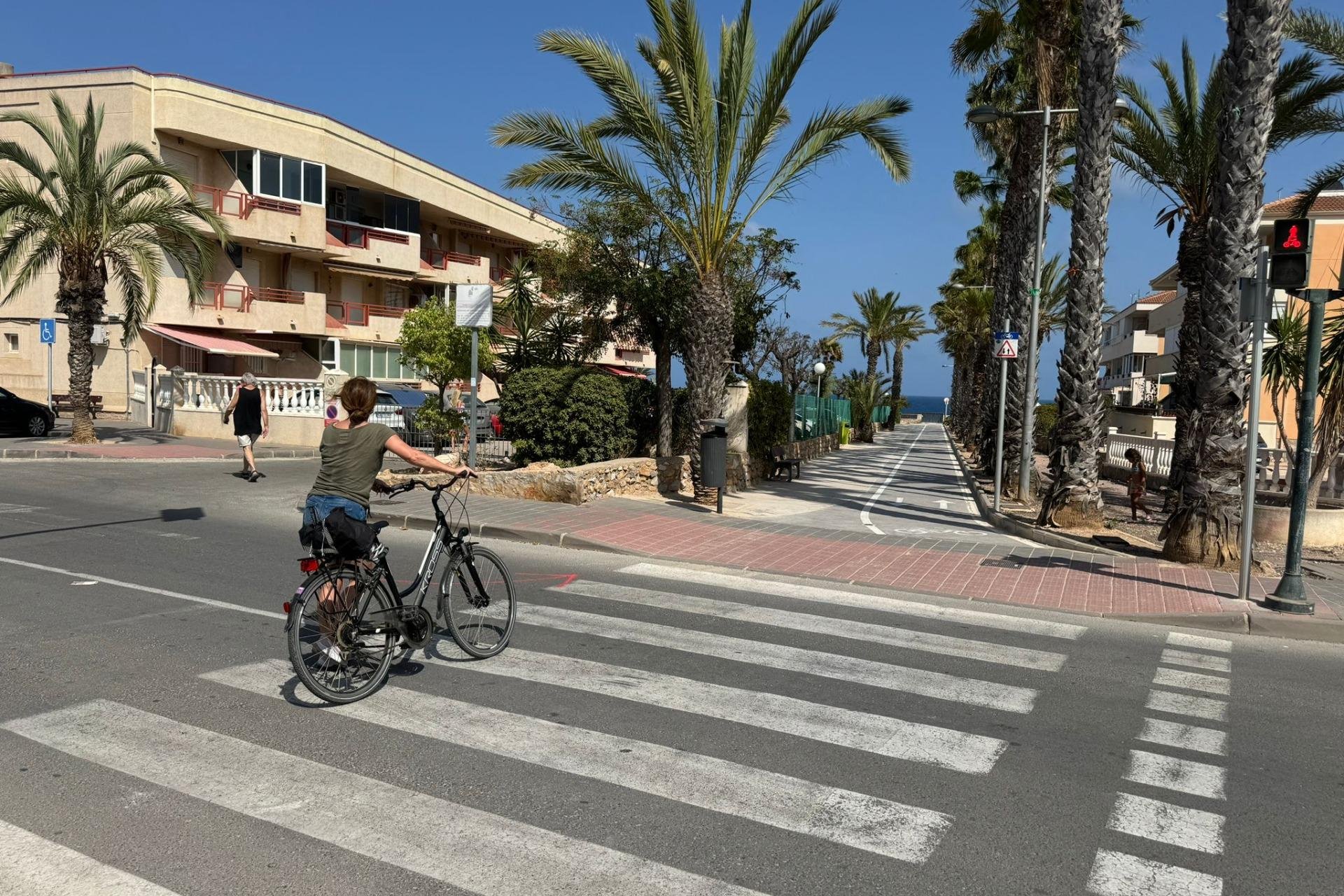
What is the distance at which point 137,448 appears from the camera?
20938 mm

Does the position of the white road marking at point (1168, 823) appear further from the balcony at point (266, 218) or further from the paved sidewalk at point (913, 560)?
the balcony at point (266, 218)

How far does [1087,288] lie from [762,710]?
11.5 metres

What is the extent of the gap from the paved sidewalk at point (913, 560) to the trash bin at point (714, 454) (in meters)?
0.54

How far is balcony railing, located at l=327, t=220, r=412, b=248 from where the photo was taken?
36094mm

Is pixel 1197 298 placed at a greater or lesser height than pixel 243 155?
lesser

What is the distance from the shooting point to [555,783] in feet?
14.9

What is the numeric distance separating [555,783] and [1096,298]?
13.0 metres

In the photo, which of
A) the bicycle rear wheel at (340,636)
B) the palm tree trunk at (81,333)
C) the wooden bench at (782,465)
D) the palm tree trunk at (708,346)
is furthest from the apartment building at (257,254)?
the bicycle rear wheel at (340,636)

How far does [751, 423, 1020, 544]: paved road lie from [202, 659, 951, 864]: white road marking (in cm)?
924

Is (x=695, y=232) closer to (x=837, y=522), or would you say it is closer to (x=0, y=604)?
(x=837, y=522)

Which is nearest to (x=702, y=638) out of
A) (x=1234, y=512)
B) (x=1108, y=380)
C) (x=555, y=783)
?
(x=555, y=783)

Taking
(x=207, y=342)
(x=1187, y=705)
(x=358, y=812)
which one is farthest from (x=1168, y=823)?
(x=207, y=342)

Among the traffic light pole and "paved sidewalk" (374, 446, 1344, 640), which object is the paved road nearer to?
"paved sidewalk" (374, 446, 1344, 640)

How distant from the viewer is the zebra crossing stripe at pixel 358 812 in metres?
3.69
